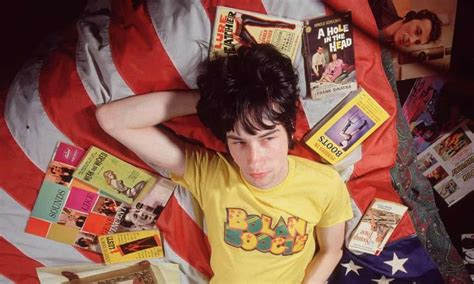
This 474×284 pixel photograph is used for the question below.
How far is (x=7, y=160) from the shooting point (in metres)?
1.53

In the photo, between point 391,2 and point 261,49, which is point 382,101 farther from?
point 261,49

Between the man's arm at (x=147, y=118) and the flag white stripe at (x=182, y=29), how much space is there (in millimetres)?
107

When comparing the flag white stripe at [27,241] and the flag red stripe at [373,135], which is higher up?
the flag red stripe at [373,135]

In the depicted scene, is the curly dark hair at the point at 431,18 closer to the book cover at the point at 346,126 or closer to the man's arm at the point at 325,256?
the book cover at the point at 346,126

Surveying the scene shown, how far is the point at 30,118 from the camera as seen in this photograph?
58.5 inches

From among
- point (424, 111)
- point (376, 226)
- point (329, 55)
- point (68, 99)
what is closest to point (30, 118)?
point (68, 99)

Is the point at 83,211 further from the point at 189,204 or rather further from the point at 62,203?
the point at 189,204

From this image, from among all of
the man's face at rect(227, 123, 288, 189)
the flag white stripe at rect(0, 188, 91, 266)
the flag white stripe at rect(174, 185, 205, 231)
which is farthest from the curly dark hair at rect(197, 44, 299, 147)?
the flag white stripe at rect(0, 188, 91, 266)

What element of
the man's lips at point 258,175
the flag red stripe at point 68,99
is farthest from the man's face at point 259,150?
the flag red stripe at point 68,99

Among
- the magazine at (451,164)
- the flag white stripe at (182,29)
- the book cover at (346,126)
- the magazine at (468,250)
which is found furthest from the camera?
the magazine at (468,250)

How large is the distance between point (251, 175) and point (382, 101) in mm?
490

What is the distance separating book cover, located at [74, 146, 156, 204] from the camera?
1558 millimetres

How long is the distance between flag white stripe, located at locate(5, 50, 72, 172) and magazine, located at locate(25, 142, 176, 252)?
66mm

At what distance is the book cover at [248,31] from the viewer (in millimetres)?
1385
